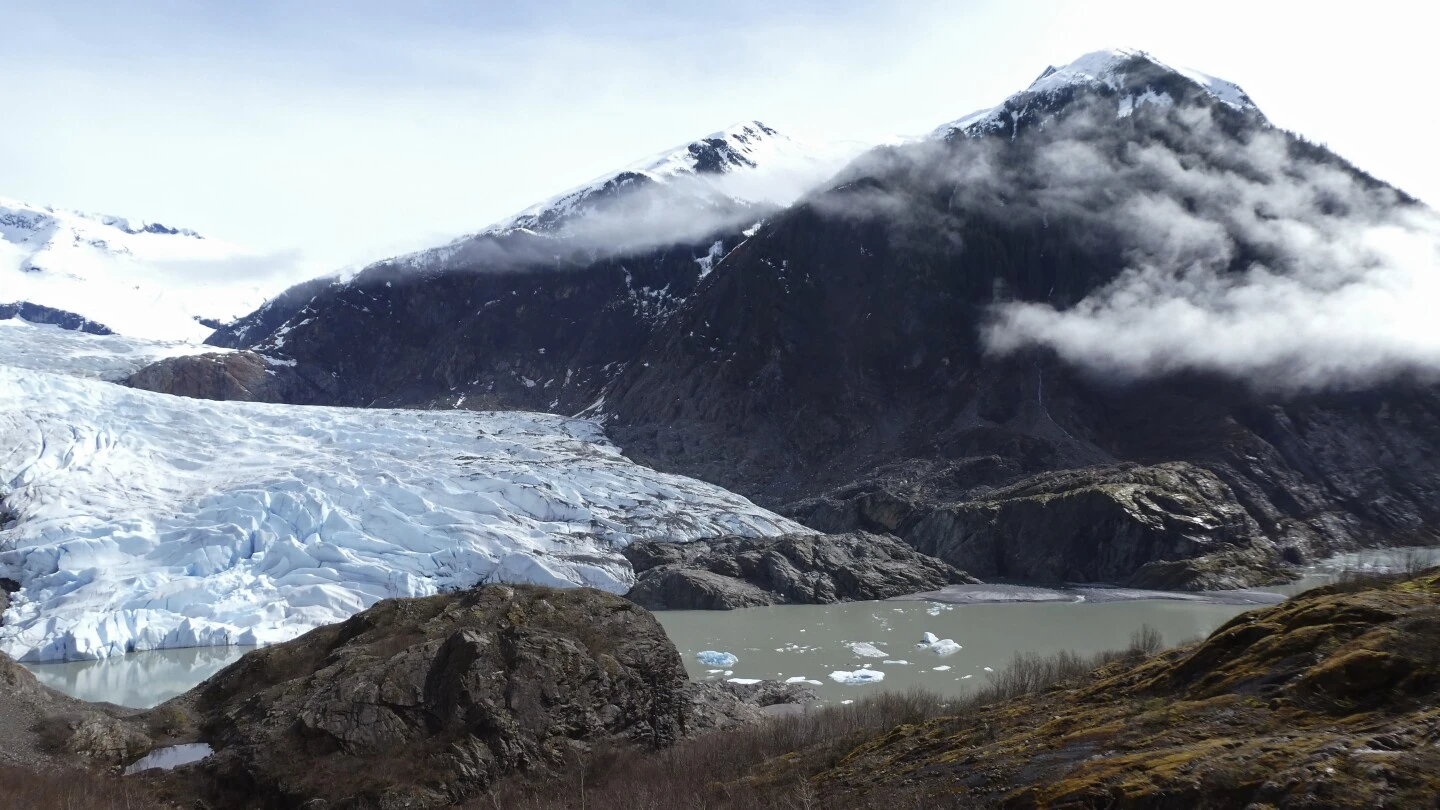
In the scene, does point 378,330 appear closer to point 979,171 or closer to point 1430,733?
point 979,171

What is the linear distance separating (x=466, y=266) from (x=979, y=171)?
7089cm

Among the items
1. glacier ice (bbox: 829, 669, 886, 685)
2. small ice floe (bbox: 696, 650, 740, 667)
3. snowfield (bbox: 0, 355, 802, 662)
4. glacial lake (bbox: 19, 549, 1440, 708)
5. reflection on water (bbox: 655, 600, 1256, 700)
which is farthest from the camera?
snowfield (bbox: 0, 355, 802, 662)

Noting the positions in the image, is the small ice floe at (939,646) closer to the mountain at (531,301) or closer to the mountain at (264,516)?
the mountain at (264,516)

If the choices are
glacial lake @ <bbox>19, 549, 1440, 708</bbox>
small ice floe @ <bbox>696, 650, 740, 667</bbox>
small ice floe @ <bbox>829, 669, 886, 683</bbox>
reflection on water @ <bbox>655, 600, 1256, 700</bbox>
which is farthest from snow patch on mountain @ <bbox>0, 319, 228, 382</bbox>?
small ice floe @ <bbox>829, 669, 886, 683</bbox>

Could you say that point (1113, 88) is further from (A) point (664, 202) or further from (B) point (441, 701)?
(B) point (441, 701)

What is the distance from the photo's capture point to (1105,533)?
214 ft

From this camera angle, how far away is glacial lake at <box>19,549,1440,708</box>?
1390 inches

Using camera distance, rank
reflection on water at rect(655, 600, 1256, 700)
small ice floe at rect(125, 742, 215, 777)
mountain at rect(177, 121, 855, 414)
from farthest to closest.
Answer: mountain at rect(177, 121, 855, 414) → reflection on water at rect(655, 600, 1256, 700) → small ice floe at rect(125, 742, 215, 777)

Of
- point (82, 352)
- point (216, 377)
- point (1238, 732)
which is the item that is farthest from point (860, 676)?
point (82, 352)

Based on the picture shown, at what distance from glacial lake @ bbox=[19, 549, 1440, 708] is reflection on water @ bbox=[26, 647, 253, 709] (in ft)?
0.20

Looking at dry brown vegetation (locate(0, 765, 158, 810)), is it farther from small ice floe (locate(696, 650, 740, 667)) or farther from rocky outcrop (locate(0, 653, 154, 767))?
small ice floe (locate(696, 650, 740, 667))

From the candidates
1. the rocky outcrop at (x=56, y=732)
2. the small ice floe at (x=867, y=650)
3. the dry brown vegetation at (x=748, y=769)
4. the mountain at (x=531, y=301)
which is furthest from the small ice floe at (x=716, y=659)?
the mountain at (x=531, y=301)

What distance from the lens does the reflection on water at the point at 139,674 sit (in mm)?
34969

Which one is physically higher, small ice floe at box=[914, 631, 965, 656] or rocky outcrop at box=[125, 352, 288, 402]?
rocky outcrop at box=[125, 352, 288, 402]
